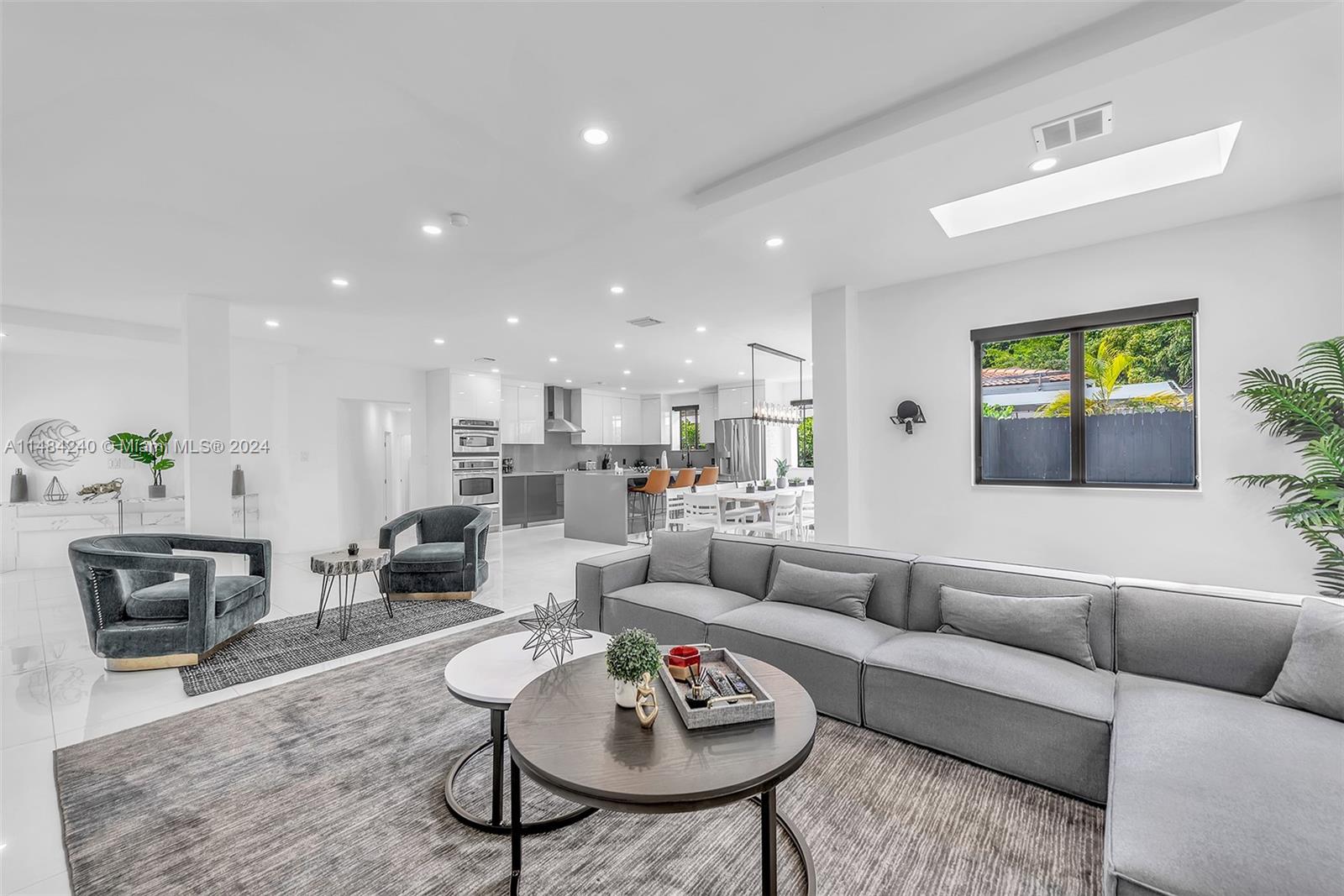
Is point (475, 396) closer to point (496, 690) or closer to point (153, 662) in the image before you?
point (153, 662)

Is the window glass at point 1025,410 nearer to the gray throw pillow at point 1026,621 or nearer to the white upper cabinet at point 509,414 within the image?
the gray throw pillow at point 1026,621

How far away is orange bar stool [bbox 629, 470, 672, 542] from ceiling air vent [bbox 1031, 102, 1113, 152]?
6368 mm

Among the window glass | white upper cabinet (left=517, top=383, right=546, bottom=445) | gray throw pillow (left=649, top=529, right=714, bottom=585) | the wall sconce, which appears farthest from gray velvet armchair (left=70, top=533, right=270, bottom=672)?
white upper cabinet (left=517, top=383, right=546, bottom=445)

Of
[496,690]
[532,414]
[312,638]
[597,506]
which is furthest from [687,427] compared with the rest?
[496,690]

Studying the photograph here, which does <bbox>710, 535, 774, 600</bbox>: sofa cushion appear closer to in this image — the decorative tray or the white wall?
the white wall

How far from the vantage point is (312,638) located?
3820 millimetres

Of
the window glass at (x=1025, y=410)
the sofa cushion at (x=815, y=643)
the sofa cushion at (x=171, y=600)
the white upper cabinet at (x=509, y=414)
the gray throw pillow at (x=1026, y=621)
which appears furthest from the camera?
the white upper cabinet at (x=509, y=414)

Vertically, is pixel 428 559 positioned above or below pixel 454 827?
above

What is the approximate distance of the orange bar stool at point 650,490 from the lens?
822 centimetres

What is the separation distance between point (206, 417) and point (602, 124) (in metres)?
4.35

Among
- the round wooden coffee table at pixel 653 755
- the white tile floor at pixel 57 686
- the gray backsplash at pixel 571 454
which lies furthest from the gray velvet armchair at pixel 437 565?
the gray backsplash at pixel 571 454

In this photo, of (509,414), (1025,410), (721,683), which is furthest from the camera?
(509,414)

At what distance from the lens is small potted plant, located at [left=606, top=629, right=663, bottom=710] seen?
62.8 inches

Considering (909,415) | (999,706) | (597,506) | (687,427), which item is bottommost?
(999,706)
